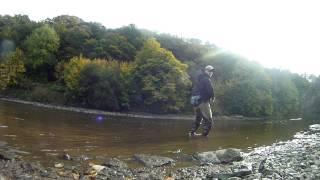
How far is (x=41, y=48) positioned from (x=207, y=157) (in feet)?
278

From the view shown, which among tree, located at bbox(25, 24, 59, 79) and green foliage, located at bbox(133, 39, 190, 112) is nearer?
green foliage, located at bbox(133, 39, 190, 112)

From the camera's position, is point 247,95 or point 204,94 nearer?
point 204,94

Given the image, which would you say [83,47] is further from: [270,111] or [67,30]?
[270,111]

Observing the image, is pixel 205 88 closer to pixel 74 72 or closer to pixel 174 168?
pixel 174 168

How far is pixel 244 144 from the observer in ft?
56.1

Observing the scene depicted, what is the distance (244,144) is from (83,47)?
264 ft

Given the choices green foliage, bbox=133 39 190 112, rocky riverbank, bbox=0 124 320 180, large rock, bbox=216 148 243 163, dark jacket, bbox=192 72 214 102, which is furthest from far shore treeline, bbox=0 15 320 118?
rocky riverbank, bbox=0 124 320 180

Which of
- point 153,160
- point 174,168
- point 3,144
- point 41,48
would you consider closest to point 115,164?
point 153,160

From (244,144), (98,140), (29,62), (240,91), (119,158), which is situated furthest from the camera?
(29,62)

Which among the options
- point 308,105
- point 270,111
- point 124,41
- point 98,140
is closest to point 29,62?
point 124,41

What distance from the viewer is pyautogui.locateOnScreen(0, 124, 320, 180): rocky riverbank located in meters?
9.77

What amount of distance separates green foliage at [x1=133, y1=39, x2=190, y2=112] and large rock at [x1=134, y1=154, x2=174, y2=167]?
6301 cm

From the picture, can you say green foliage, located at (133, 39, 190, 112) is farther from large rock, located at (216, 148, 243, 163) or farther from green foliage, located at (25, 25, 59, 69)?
large rock, located at (216, 148, 243, 163)

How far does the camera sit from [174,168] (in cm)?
1127
